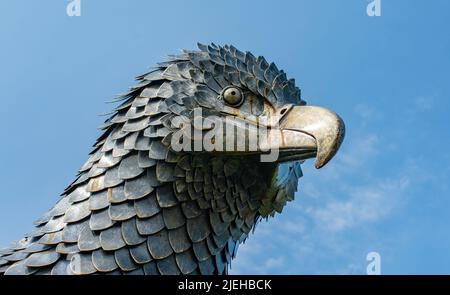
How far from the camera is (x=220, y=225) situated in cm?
779

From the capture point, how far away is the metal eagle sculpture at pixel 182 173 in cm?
727

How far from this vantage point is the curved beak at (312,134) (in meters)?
7.19

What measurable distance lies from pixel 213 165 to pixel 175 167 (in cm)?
32

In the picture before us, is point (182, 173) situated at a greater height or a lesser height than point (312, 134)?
lesser

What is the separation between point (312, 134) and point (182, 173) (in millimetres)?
1110

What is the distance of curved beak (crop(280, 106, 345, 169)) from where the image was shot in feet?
23.6

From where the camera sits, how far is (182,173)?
7.54 metres

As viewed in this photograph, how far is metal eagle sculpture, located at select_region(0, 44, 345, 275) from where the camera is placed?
7266 millimetres

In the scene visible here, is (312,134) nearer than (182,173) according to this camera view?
Yes
